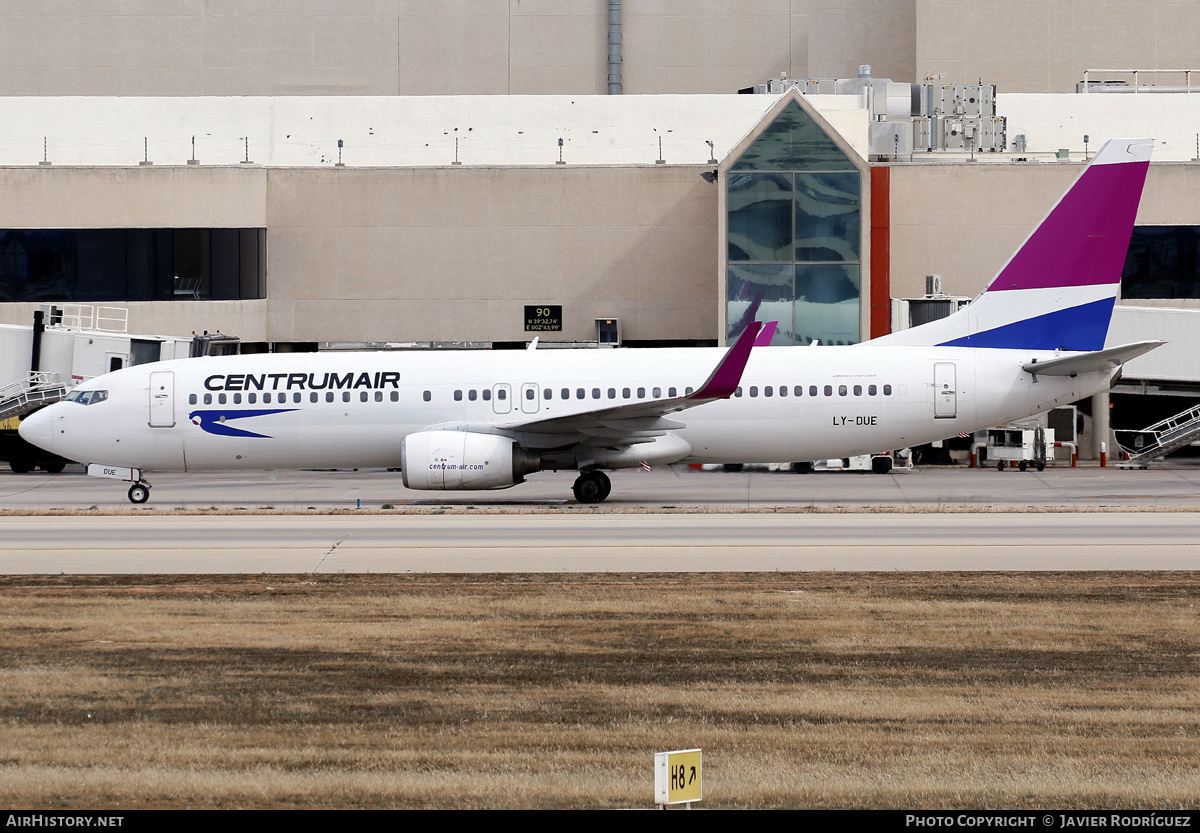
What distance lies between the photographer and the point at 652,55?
2404 inches

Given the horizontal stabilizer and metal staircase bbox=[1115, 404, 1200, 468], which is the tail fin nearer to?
the horizontal stabilizer

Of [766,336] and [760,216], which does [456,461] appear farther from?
[760,216]

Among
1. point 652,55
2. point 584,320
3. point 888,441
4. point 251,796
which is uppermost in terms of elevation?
point 652,55

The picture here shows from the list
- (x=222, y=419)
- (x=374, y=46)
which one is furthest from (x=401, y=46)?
(x=222, y=419)

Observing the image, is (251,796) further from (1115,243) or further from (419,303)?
(419,303)

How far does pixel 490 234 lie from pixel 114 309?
13584mm

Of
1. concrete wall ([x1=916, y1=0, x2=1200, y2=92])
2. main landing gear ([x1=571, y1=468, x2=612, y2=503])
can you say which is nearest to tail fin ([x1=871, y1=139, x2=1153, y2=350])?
main landing gear ([x1=571, y1=468, x2=612, y2=503])

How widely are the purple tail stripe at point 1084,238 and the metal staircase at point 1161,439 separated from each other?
12.6m

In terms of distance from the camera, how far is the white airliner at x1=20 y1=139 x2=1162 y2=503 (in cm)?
3256

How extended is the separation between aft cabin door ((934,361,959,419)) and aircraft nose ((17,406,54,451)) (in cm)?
2100

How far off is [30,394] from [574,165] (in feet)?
67.5

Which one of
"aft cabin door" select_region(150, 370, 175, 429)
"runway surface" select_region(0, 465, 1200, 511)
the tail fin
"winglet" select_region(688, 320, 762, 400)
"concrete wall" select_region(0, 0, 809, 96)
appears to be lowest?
"runway surface" select_region(0, 465, 1200, 511)

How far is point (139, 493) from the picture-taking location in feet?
112

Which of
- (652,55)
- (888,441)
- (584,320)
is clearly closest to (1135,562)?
(888,441)
